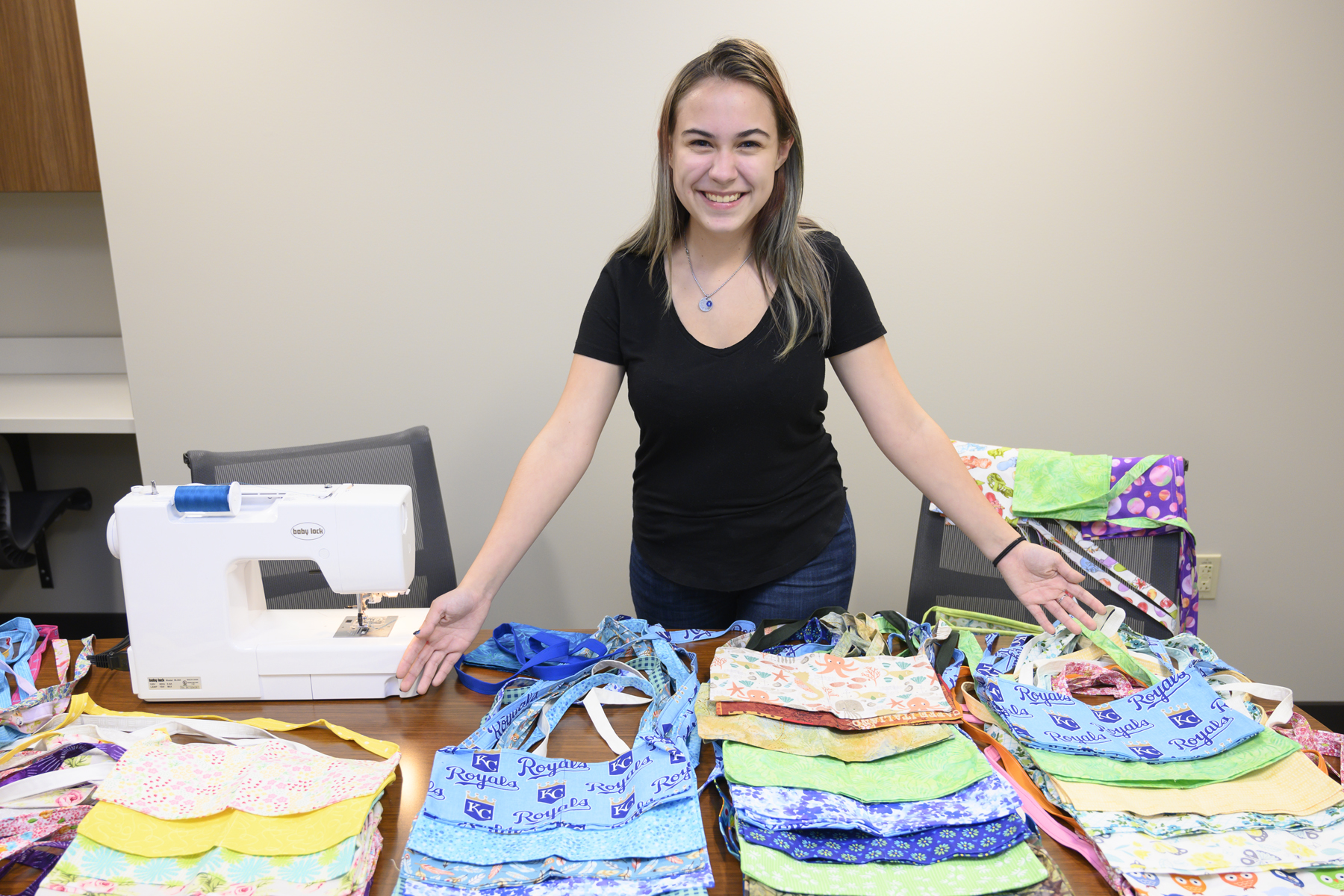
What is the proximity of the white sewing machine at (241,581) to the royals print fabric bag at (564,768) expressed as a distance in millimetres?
228

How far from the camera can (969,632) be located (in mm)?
1251

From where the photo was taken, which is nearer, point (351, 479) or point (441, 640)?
point (441, 640)

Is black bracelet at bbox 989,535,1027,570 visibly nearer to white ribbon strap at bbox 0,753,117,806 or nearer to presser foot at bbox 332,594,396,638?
presser foot at bbox 332,594,396,638

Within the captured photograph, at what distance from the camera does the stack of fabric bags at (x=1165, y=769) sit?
810mm

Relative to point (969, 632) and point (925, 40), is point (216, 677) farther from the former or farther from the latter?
point (925, 40)

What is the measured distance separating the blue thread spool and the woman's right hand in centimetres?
31

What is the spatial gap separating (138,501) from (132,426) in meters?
1.57

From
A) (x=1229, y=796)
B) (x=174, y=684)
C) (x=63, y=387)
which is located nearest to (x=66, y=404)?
(x=63, y=387)

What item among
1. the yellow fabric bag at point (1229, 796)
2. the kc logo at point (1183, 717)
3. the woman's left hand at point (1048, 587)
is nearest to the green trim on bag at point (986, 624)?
the woman's left hand at point (1048, 587)

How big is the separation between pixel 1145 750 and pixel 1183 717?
10 centimetres

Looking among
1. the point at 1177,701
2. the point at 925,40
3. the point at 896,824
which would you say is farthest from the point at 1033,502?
the point at 925,40

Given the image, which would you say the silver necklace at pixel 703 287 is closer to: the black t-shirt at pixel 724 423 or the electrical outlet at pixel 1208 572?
the black t-shirt at pixel 724 423

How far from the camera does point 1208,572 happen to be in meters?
2.47

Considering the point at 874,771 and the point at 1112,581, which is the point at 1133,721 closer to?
the point at 874,771
